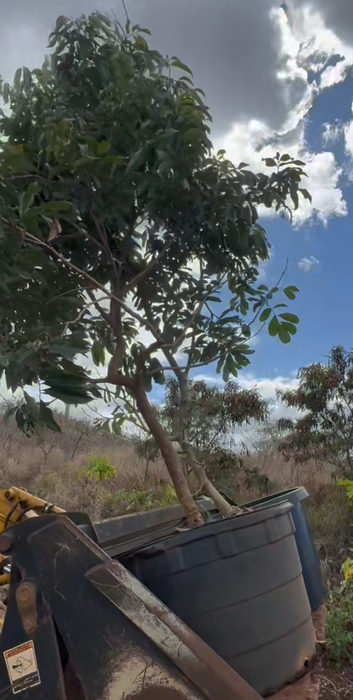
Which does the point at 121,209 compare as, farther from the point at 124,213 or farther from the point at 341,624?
the point at 341,624

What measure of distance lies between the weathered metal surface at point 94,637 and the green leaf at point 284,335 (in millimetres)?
1188

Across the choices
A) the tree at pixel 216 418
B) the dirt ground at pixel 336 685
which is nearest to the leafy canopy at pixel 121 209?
the dirt ground at pixel 336 685

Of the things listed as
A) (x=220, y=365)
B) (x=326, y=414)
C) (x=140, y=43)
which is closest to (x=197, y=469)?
(x=220, y=365)

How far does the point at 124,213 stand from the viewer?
6.80 ft

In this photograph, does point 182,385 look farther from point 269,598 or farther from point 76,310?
point 269,598

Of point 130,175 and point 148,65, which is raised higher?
point 148,65

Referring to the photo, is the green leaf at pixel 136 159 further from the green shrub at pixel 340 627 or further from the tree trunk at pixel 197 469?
the green shrub at pixel 340 627

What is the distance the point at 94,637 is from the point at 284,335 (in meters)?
1.32

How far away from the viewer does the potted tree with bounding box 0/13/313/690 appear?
1769mm

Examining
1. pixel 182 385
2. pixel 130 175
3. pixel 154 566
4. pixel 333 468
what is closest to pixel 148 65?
pixel 130 175

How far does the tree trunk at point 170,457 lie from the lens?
2.03 meters

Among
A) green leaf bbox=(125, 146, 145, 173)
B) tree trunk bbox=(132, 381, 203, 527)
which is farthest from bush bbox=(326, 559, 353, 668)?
green leaf bbox=(125, 146, 145, 173)

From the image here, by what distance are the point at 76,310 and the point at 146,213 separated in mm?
461

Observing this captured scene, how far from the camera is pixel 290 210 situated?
2221mm
